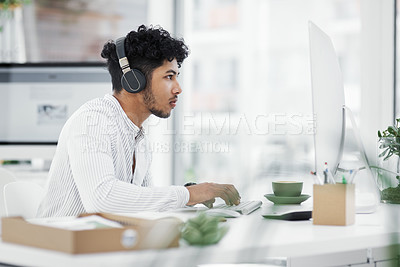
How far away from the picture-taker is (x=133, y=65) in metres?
1.92

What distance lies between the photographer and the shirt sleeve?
1409 millimetres

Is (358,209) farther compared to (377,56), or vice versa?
(377,56)

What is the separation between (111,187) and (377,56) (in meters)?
1.88

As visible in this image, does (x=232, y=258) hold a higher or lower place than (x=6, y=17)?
lower

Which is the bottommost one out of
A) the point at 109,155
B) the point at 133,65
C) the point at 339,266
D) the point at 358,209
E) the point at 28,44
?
the point at 339,266

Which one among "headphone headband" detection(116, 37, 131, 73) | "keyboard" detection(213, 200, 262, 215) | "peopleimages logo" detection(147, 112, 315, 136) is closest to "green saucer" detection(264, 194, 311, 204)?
"keyboard" detection(213, 200, 262, 215)

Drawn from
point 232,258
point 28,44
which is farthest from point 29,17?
point 232,258

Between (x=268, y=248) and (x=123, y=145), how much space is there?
3.45ft

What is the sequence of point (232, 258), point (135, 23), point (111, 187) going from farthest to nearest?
point (135, 23)
point (111, 187)
point (232, 258)

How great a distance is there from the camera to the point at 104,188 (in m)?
1.41

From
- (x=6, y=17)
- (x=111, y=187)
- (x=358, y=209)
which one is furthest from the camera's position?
(x=6, y=17)

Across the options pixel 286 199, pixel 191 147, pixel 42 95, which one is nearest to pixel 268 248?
pixel 286 199

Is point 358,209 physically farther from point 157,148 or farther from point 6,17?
point 6,17

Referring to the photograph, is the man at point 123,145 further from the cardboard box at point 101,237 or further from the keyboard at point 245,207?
the cardboard box at point 101,237
